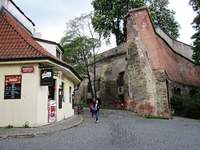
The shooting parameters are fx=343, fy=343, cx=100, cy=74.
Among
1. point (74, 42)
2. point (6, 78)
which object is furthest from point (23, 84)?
point (74, 42)

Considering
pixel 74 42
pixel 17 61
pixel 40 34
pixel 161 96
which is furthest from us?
pixel 74 42

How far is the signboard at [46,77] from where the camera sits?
704 inches

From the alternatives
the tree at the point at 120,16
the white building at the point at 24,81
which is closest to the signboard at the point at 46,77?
the white building at the point at 24,81

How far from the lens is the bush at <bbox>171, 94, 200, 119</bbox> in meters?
30.9

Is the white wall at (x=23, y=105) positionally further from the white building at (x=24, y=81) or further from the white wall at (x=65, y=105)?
the white wall at (x=65, y=105)

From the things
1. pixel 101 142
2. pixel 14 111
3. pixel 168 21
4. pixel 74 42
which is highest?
pixel 168 21

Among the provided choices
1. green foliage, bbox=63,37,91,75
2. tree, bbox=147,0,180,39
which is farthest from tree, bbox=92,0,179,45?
green foliage, bbox=63,37,91,75

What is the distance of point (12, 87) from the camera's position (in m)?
18.2

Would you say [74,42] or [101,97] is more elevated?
[74,42]

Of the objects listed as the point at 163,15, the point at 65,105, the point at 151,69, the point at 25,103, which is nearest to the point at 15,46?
the point at 25,103

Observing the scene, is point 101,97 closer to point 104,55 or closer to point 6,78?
point 104,55

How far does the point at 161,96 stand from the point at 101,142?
18.7 meters

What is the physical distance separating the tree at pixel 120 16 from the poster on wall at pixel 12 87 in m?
26.9

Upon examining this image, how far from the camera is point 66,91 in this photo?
84.1 feet
